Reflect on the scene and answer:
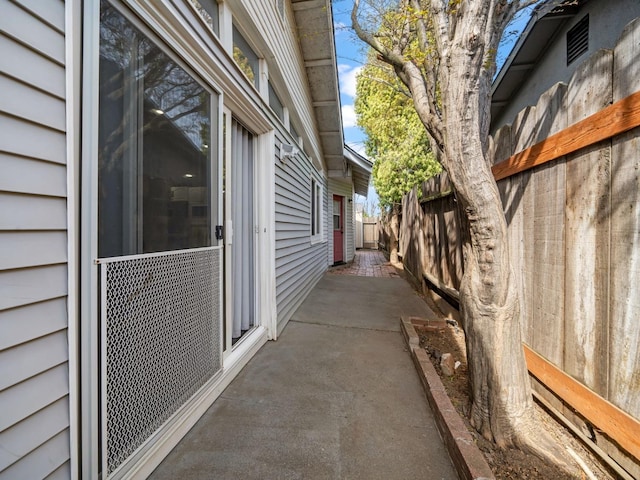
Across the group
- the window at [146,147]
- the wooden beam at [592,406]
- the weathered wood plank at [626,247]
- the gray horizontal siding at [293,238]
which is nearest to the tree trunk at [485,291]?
the wooden beam at [592,406]

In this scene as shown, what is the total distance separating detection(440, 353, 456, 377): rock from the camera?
2.36 meters

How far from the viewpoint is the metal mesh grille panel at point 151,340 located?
123cm

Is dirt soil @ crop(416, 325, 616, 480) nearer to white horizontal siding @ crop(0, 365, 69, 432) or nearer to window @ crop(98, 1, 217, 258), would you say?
white horizontal siding @ crop(0, 365, 69, 432)

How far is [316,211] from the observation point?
21.8 ft

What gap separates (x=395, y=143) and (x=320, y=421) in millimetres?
8245

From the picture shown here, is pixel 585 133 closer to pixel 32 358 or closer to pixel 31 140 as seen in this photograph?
pixel 31 140

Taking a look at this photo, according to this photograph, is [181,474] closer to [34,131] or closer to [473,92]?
[34,131]

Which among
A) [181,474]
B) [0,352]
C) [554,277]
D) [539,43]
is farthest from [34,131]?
[539,43]

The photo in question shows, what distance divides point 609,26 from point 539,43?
1521 millimetres

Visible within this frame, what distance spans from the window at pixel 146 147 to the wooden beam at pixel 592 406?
2389 mm

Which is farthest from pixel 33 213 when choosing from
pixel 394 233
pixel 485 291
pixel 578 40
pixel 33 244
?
pixel 394 233

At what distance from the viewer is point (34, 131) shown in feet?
3.25

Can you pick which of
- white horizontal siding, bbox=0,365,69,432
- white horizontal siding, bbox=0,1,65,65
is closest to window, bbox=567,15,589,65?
white horizontal siding, bbox=0,1,65,65

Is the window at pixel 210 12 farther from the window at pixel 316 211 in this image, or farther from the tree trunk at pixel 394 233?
the tree trunk at pixel 394 233
